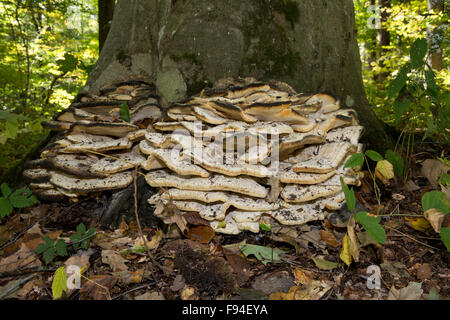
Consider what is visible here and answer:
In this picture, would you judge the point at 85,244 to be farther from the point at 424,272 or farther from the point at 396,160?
the point at 396,160

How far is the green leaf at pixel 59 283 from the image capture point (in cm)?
195

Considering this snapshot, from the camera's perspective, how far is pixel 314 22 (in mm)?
3486

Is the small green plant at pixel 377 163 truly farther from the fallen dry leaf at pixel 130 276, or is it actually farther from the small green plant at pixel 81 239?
the small green plant at pixel 81 239

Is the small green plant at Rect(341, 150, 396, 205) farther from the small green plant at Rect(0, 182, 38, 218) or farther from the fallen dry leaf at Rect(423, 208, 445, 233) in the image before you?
the small green plant at Rect(0, 182, 38, 218)

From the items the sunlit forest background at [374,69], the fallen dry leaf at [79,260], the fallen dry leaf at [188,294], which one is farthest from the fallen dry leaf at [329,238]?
the fallen dry leaf at [79,260]

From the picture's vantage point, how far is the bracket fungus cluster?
8.14 feet

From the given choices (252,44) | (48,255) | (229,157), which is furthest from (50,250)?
(252,44)

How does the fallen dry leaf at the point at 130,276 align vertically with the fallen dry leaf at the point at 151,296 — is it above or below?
above

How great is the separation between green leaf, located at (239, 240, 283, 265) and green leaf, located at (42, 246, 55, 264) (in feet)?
5.10

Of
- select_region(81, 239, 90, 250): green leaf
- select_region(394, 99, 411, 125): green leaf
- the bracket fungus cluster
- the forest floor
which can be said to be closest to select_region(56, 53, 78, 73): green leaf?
the bracket fungus cluster

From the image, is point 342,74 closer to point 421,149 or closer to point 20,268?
point 421,149

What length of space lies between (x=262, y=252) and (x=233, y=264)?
282 mm

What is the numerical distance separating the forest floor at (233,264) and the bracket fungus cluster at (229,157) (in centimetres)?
21
